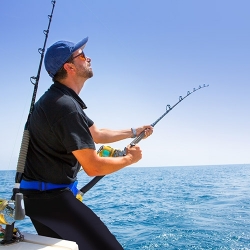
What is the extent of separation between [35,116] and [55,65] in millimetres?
436

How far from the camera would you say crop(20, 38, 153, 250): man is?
1.72 metres

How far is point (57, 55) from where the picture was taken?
80.0 inches

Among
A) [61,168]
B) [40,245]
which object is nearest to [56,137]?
[61,168]

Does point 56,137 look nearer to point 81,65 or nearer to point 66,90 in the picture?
point 66,90

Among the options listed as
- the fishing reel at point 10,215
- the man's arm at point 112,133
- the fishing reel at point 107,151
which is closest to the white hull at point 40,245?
the fishing reel at point 10,215

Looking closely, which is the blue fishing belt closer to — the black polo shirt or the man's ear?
the black polo shirt

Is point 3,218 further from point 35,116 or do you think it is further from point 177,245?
point 177,245

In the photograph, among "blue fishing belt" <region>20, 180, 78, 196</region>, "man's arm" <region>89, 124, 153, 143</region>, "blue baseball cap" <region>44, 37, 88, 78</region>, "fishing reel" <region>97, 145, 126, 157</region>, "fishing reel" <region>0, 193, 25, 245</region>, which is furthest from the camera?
"man's arm" <region>89, 124, 153, 143</region>

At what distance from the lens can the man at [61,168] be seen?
1.72m

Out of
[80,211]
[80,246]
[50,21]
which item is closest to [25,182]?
[80,211]

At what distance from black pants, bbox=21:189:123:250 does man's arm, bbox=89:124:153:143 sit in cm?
103

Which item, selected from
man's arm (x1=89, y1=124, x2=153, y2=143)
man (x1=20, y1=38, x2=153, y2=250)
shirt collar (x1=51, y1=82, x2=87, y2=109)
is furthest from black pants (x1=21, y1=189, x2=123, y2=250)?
man's arm (x1=89, y1=124, x2=153, y2=143)

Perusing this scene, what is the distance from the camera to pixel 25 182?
1909 millimetres

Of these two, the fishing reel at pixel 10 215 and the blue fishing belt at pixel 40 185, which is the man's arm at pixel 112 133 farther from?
the fishing reel at pixel 10 215
